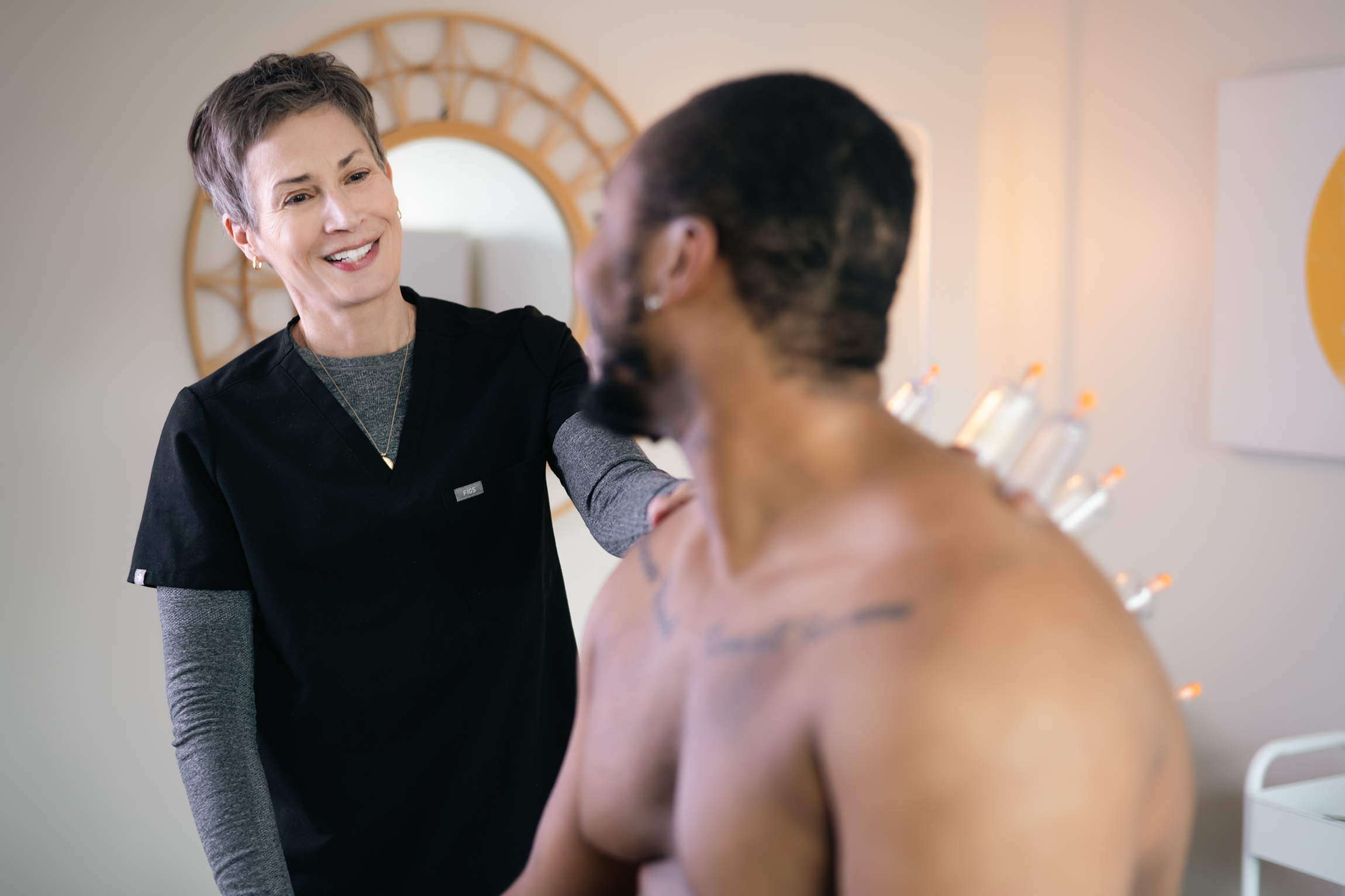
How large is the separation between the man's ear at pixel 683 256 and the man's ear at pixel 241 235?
80cm

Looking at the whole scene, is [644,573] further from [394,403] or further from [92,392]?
[92,392]

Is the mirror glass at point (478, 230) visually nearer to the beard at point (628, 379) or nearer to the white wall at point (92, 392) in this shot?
the white wall at point (92, 392)

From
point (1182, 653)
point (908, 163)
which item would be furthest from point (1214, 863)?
point (908, 163)

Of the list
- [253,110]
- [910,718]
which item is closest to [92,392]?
[253,110]

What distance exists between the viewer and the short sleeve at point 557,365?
1.32 meters

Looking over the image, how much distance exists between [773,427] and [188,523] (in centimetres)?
81

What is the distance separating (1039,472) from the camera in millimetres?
661

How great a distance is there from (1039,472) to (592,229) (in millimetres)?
2242

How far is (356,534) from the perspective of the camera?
4.15ft

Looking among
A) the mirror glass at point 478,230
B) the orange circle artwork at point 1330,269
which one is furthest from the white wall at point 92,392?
the orange circle artwork at point 1330,269

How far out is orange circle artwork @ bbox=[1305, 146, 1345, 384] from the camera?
8.14ft

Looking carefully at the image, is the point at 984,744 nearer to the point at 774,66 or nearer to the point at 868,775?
the point at 868,775

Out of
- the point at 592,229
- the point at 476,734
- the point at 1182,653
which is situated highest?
the point at 592,229

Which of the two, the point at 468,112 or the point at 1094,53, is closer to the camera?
the point at 468,112
